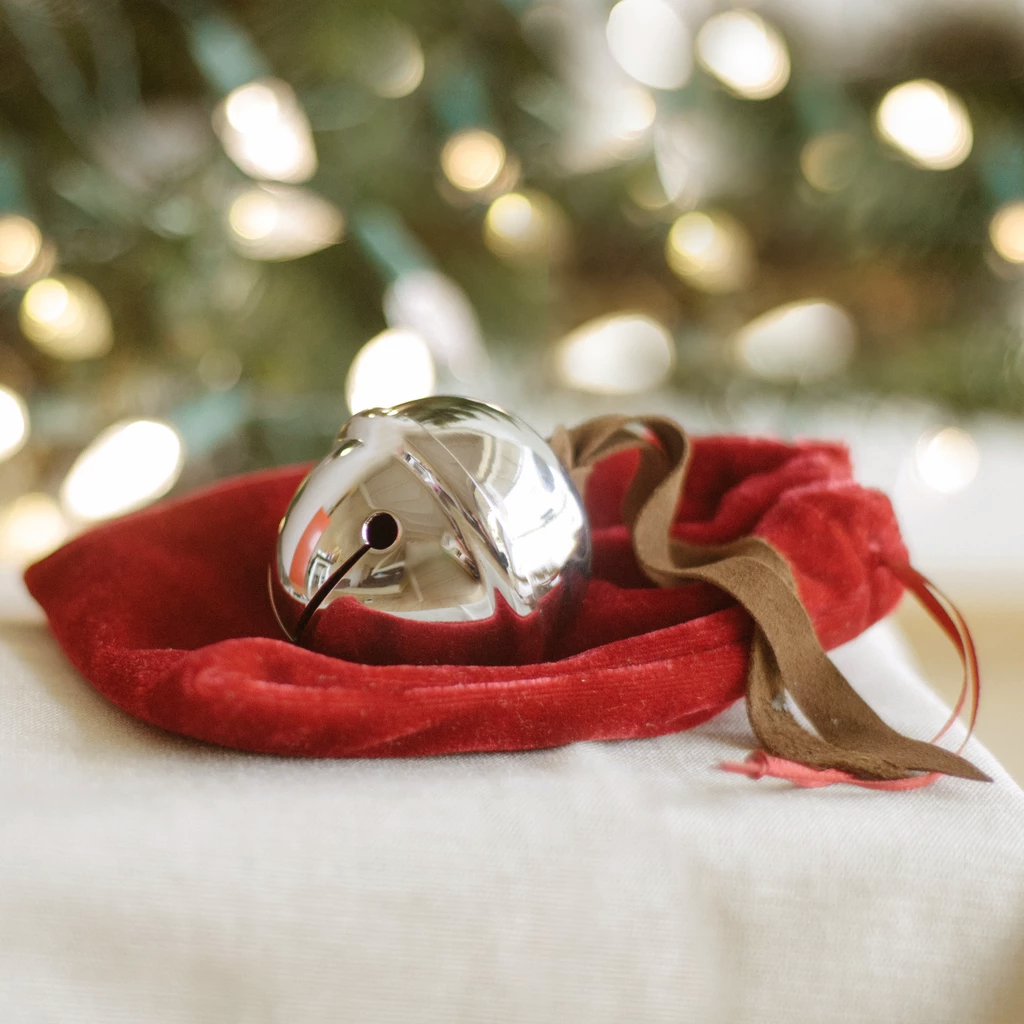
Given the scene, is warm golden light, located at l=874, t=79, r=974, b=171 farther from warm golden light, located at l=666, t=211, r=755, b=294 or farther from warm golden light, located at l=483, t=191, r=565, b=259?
warm golden light, located at l=483, t=191, r=565, b=259

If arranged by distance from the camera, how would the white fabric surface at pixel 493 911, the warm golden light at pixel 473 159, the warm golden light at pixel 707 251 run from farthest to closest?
the warm golden light at pixel 707 251, the warm golden light at pixel 473 159, the white fabric surface at pixel 493 911

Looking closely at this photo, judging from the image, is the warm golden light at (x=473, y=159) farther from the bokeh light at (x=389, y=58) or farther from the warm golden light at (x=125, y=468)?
the warm golden light at (x=125, y=468)

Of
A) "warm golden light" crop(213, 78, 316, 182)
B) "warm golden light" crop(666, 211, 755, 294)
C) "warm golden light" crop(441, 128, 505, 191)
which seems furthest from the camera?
"warm golden light" crop(666, 211, 755, 294)

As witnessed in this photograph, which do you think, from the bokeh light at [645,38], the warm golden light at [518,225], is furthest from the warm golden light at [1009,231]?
the warm golden light at [518,225]

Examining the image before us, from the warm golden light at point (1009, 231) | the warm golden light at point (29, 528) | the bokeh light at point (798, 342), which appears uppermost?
the warm golden light at point (1009, 231)

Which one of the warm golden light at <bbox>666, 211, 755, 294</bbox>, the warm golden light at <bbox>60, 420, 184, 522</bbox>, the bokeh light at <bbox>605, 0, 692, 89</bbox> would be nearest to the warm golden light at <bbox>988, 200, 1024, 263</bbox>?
the warm golden light at <bbox>666, 211, 755, 294</bbox>

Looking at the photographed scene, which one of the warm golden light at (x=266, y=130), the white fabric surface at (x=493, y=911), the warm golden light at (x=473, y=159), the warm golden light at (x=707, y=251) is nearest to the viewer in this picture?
the white fabric surface at (x=493, y=911)

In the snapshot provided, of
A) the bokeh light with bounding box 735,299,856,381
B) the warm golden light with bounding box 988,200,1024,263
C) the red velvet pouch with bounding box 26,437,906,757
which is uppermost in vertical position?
the warm golden light with bounding box 988,200,1024,263

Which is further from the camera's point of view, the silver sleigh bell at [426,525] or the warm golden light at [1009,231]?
the warm golden light at [1009,231]

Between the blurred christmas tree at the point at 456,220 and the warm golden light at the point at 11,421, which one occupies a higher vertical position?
the blurred christmas tree at the point at 456,220
